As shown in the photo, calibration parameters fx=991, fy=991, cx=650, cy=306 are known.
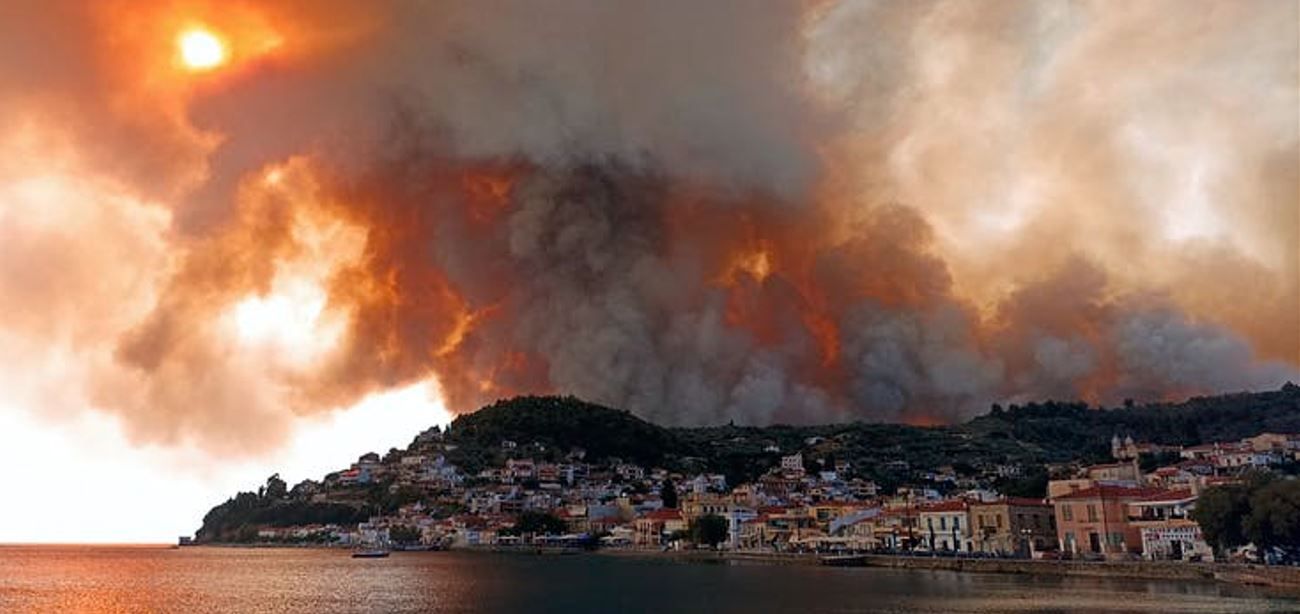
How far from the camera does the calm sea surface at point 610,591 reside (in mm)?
35375

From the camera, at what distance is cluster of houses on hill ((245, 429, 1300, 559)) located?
53.7 meters

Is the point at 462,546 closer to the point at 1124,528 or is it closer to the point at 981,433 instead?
the point at 1124,528

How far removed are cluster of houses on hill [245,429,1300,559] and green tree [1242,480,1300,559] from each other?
5.57 metres

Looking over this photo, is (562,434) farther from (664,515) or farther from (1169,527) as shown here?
(1169,527)

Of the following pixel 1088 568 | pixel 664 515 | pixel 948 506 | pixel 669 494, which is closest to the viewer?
pixel 1088 568

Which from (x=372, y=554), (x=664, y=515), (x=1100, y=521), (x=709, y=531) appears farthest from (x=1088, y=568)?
(x=372, y=554)

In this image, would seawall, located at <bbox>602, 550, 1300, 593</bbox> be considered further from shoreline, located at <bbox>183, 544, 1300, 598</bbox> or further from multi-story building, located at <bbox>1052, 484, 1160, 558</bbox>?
multi-story building, located at <bbox>1052, 484, 1160, 558</bbox>

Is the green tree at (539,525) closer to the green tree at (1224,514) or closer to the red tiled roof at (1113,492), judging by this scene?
the red tiled roof at (1113,492)

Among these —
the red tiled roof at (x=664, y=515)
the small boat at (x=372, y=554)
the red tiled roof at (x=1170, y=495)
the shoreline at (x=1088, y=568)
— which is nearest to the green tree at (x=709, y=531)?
the red tiled roof at (x=664, y=515)

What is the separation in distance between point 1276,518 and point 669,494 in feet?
266

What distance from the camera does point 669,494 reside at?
116 m

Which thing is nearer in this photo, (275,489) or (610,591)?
(610,591)

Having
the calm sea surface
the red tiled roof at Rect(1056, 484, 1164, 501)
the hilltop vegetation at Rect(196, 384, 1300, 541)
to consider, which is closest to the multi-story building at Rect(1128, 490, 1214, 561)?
the red tiled roof at Rect(1056, 484, 1164, 501)

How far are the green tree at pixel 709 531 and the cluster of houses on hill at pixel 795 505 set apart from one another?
1.24 m
